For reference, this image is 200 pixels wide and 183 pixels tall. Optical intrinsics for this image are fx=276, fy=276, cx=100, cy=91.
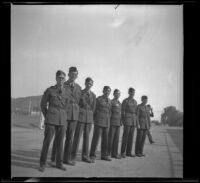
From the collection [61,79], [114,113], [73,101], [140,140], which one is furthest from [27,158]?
[140,140]

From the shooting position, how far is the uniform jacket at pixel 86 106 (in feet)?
16.2

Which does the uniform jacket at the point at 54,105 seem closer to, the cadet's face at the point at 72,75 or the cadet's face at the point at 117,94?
the cadet's face at the point at 72,75

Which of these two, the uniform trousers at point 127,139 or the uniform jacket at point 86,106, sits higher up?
the uniform jacket at point 86,106

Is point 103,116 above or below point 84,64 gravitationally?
below

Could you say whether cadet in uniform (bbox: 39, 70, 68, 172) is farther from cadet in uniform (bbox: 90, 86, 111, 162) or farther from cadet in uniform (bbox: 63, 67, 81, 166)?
Answer: cadet in uniform (bbox: 90, 86, 111, 162)

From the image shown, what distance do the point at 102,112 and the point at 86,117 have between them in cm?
36

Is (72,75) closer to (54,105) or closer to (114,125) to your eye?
(54,105)

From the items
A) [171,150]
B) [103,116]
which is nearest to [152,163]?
[171,150]

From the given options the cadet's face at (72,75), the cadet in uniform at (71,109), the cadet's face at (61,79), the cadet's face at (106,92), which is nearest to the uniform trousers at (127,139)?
the cadet's face at (106,92)

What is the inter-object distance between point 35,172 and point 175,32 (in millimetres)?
3533

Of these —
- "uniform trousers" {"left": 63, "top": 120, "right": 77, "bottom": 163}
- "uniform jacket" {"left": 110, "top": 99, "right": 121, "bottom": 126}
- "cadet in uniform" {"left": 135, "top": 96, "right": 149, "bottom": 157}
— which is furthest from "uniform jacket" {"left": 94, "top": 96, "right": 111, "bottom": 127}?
"cadet in uniform" {"left": 135, "top": 96, "right": 149, "bottom": 157}

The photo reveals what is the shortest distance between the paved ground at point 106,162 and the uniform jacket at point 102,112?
613 millimetres
